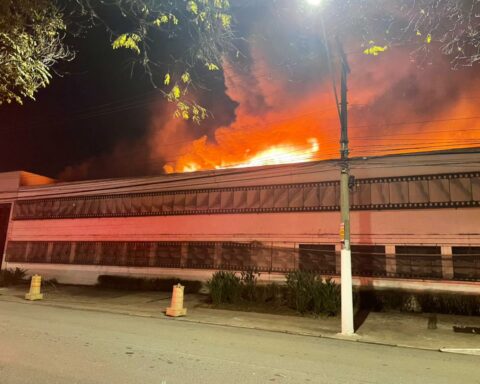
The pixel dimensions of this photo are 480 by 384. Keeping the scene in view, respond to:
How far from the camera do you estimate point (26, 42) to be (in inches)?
300

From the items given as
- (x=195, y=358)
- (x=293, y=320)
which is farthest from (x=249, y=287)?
(x=195, y=358)

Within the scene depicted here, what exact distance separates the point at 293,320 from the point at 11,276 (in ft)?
54.2

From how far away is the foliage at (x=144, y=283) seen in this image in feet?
56.4

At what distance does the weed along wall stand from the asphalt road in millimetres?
5908

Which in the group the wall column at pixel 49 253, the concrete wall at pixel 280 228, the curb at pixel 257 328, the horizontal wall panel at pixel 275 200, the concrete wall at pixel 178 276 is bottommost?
→ the curb at pixel 257 328

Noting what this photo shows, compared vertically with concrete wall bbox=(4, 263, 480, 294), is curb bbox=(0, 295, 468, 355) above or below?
below

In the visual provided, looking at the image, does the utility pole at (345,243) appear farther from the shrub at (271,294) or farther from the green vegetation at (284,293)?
the shrub at (271,294)

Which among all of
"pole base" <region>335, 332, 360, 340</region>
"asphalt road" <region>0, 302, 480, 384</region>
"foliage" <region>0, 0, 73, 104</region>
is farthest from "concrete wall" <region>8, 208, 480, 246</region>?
"foliage" <region>0, 0, 73, 104</region>

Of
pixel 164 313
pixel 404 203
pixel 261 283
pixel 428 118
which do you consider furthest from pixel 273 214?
pixel 428 118

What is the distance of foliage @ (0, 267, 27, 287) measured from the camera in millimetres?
20484

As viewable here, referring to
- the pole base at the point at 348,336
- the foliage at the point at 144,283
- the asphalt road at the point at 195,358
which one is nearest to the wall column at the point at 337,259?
the pole base at the point at 348,336

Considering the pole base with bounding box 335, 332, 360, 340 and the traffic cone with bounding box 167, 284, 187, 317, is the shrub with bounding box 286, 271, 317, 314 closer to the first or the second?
the pole base with bounding box 335, 332, 360, 340

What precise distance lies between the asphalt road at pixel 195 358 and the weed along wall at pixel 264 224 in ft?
19.4

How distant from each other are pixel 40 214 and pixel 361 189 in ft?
57.7
